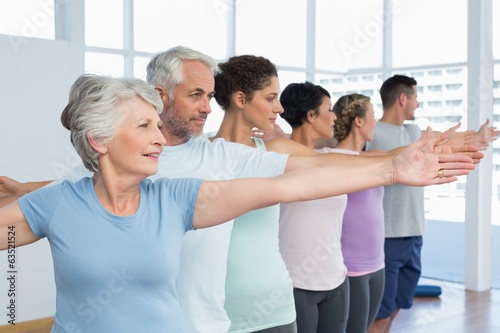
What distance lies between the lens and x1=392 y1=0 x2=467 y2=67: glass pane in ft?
22.3

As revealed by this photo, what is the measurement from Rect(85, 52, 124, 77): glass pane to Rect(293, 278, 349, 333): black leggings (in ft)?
10.1

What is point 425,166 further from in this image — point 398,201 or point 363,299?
point 398,201

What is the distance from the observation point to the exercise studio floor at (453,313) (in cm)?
510

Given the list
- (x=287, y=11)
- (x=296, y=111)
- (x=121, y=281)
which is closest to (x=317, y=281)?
(x=296, y=111)

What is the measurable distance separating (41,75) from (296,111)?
2493mm

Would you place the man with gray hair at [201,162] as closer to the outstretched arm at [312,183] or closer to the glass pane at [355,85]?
the outstretched arm at [312,183]

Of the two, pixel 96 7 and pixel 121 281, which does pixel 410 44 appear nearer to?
pixel 96 7

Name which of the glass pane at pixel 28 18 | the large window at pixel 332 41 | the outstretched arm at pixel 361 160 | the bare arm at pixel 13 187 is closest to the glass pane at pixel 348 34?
the large window at pixel 332 41

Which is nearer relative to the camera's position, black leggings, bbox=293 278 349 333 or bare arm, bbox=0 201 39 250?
bare arm, bbox=0 201 39 250

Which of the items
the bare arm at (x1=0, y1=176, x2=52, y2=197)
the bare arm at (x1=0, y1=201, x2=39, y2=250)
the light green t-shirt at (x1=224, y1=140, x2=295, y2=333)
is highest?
the bare arm at (x1=0, y1=176, x2=52, y2=197)

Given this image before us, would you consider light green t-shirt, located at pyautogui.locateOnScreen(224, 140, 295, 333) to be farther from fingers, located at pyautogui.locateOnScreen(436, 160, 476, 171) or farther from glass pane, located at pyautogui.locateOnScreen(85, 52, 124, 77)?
glass pane, located at pyautogui.locateOnScreen(85, 52, 124, 77)

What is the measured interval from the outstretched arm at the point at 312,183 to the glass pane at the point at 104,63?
3.91 m

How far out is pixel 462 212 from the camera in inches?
275

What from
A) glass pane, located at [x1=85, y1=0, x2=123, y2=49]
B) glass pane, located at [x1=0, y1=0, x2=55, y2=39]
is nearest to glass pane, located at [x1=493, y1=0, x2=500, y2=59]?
glass pane, located at [x1=85, y1=0, x2=123, y2=49]
